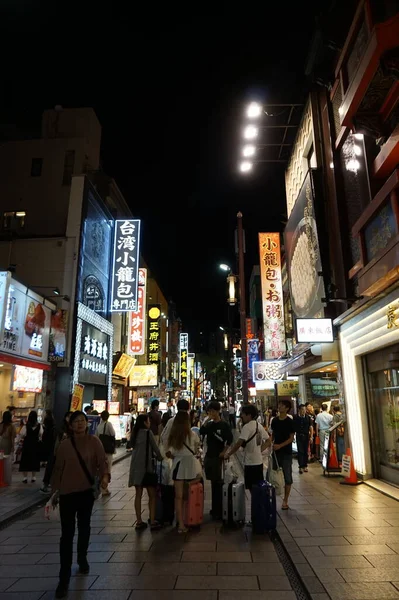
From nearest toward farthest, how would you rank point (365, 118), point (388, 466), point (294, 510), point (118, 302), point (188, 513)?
point (188, 513) → point (294, 510) → point (365, 118) → point (388, 466) → point (118, 302)

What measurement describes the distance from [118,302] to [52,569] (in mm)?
17838

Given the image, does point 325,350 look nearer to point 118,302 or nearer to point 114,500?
point 114,500

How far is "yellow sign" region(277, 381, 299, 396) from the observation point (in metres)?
25.9

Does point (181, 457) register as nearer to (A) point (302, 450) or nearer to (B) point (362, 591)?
(B) point (362, 591)

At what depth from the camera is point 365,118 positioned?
942 centimetres

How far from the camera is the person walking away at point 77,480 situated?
472 cm

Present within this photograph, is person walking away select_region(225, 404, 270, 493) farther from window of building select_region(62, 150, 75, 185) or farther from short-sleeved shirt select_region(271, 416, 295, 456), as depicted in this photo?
window of building select_region(62, 150, 75, 185)

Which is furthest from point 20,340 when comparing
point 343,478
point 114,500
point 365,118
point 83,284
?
point 365,118

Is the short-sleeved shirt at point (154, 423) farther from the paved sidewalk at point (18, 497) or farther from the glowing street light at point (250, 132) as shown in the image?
the glowing street light at point (250, 132)

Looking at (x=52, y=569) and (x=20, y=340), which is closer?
(x=52, y=569)

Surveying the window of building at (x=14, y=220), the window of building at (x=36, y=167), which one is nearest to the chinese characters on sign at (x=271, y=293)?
the window of building at (x=14, y=220)

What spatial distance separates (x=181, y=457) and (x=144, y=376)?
2175cm

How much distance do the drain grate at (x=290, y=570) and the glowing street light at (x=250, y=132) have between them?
1457 cm

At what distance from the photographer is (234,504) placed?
7051mm
